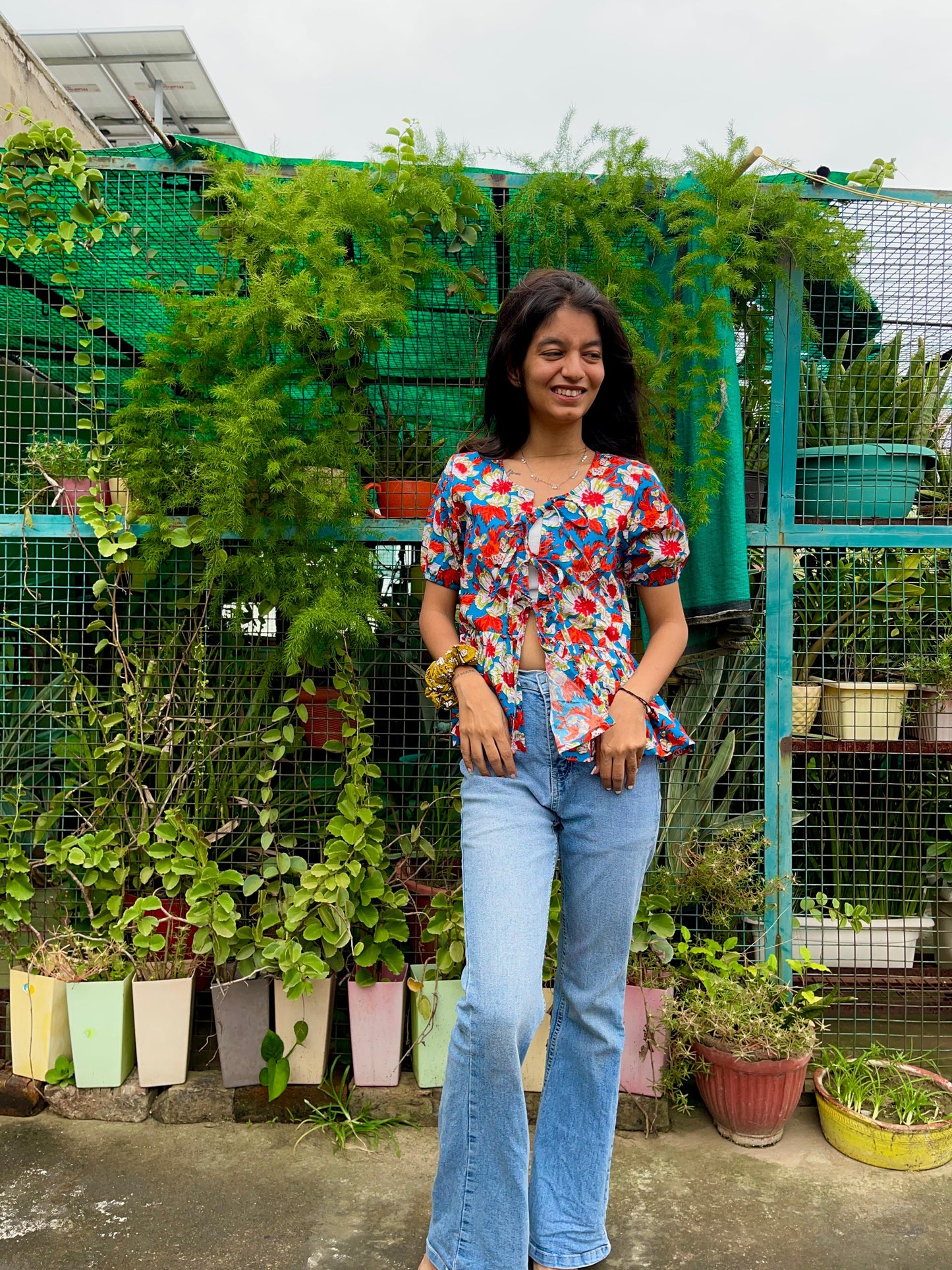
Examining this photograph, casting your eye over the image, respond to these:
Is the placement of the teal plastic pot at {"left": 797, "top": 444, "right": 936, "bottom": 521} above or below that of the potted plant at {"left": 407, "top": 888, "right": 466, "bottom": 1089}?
above

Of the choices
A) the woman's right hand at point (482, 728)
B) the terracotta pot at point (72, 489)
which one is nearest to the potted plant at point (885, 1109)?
the woman's right hand at point (482, 728)

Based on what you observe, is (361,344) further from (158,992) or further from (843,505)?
(158,992)

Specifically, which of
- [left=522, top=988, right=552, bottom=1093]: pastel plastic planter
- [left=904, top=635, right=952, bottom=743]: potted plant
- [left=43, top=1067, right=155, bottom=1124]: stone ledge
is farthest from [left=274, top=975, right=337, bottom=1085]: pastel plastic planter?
[left=904, top=635, right=952, bottom=743]: potted plant

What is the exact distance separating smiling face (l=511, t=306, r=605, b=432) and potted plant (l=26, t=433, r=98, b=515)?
1.52m

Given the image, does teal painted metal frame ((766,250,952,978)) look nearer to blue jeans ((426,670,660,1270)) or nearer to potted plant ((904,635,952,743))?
potted plant ((904,635,952,743))

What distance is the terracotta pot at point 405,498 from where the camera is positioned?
276 cm

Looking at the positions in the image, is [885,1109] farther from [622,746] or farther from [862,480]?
[862,480]

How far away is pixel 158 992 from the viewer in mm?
2660

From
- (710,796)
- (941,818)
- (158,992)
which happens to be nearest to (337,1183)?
(158,992)

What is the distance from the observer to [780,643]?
2.83 m

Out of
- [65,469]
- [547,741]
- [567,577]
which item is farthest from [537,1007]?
[65,469]

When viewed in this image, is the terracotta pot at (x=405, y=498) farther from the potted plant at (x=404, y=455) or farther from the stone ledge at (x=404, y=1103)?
the stone ledge at (x=404, y=1103)

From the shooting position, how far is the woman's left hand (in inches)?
67.8

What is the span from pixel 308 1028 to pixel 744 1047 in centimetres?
123
